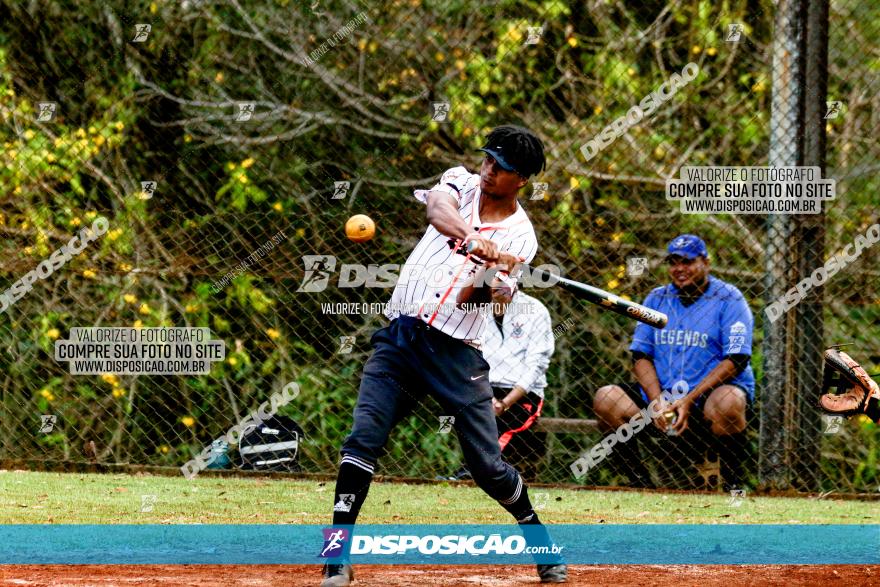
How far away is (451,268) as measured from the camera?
181 inches

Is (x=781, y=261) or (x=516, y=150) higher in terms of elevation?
(x=516, y=150)

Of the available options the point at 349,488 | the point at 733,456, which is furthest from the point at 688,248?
the point at 349,488

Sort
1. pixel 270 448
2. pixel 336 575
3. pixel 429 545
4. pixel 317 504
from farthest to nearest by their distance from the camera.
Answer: pixel 270 448
pixel 317 504
pixel 429 545
pixel 336 575

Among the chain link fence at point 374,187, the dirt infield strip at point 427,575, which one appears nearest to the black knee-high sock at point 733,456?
the chain link fence at point 374,187

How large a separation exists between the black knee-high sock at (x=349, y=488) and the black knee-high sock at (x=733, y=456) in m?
3.80

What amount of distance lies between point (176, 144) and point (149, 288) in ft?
4.68

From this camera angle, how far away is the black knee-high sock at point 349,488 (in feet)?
14.4

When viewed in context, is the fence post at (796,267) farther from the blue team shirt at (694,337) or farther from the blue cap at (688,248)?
the blue cap at (688,248)

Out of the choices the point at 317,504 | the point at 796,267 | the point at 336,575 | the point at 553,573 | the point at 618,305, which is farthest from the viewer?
the point at 796,267

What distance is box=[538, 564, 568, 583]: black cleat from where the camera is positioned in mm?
4711

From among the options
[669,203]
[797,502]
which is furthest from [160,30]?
[797,502]

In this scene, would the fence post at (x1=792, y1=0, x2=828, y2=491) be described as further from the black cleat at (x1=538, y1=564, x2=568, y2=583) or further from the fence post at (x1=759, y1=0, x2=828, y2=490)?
the black cleat at (x1=538, y1=564, x2=568, y2=583)

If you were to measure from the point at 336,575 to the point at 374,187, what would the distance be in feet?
15.8

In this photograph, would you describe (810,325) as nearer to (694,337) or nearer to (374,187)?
(694,337)
